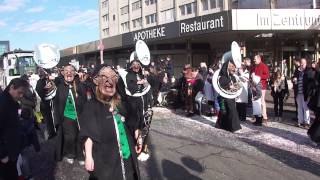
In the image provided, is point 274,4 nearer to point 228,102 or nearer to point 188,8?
point 188,8

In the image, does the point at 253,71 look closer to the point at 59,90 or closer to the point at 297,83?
the point at 297,83

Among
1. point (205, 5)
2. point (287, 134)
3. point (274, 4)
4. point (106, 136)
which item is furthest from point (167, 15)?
point (106, 136)

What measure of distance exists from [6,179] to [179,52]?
29.8 metres

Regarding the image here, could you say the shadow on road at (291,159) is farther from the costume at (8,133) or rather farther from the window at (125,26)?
the window at (125,26)

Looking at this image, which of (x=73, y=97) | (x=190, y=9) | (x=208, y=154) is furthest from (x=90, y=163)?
(x=190, y=9)

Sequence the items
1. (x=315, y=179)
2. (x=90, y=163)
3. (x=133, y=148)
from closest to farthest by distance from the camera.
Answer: (x=90, y=163)
(x=133, y=148)
(x=315, y=179)

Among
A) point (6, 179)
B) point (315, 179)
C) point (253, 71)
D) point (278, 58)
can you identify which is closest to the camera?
point (6, 179)

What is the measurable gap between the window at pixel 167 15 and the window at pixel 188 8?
2.02 meters

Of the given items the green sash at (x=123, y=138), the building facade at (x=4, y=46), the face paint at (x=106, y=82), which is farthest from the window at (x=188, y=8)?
the green sash at (x=123, y=138)

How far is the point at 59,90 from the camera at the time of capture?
25.1 feet

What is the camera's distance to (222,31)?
73.9 ft

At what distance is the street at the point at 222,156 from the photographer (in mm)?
6664

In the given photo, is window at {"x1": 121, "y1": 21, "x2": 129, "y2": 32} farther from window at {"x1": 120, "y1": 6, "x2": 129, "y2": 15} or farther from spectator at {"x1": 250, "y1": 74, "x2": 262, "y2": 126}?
spectator at {"x1": 250, "y1": 74, "x2": 262, "y2": 126}

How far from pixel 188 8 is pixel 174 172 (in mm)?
36356
